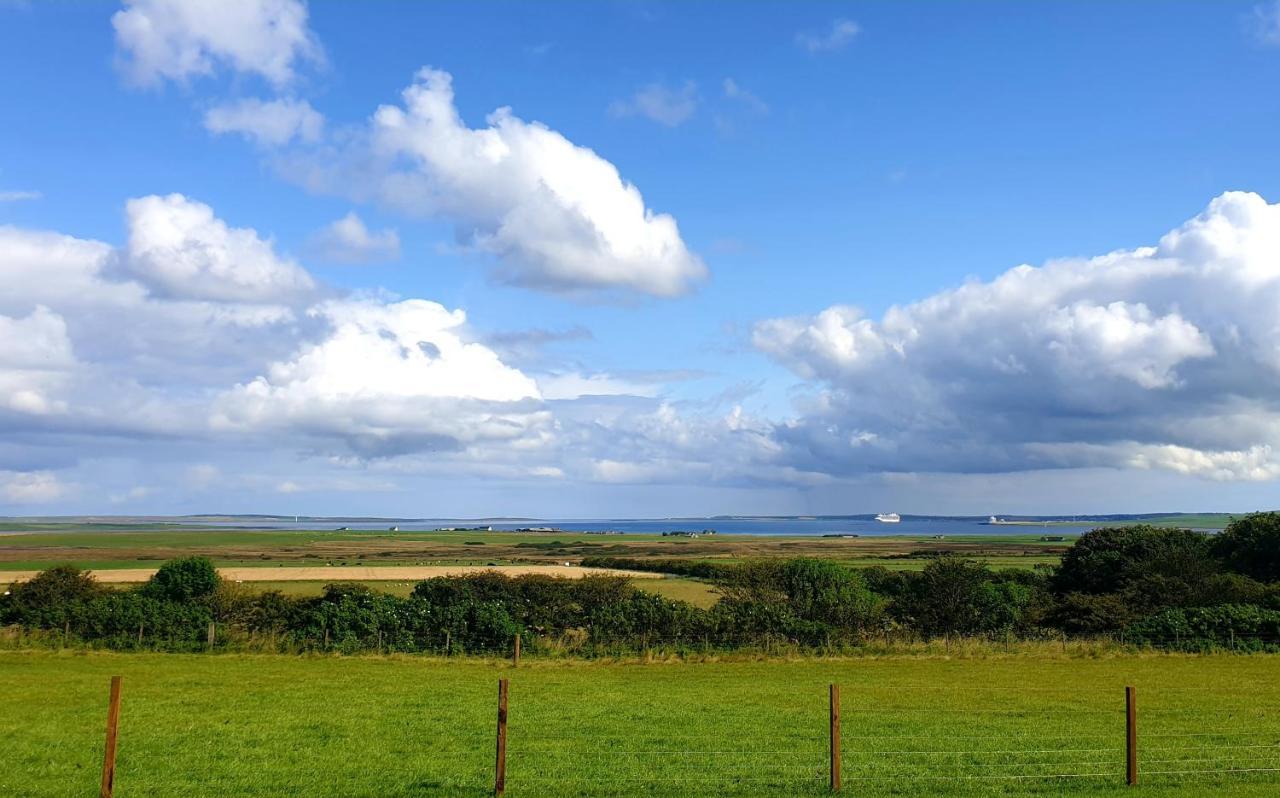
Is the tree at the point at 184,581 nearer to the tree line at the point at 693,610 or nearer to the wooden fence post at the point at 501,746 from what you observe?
the tree line at the point at 693,610

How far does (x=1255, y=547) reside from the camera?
70.2 m

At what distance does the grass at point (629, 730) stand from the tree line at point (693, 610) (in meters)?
7.64

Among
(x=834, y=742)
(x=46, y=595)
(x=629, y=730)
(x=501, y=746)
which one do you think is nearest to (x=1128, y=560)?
(x=629, y=730)

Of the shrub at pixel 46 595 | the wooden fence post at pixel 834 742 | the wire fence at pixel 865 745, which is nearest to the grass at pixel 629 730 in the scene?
the wire fence at pixel 865 745

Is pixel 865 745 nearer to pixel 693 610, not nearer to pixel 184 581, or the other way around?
pixel 693 610

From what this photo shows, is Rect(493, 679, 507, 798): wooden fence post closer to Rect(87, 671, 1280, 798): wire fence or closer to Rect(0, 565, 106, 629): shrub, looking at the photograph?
Rect(87, 671, 1280, 798): wire fence

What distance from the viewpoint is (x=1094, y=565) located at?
6372cm

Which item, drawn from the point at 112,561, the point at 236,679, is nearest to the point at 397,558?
the point at 112,561

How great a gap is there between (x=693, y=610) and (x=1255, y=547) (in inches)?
1916

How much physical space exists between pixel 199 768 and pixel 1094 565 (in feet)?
201

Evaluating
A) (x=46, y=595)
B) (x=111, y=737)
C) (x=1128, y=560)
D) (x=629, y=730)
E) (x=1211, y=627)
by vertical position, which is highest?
(x=111, y=737)

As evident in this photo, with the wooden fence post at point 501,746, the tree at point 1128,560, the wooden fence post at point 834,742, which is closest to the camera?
the wooden fence post at point 501,746

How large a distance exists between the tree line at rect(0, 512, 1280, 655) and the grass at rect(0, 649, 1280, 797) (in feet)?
25.1

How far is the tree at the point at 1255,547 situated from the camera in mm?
68750
